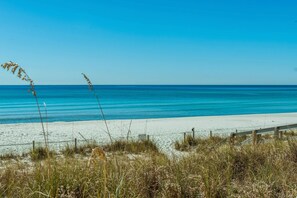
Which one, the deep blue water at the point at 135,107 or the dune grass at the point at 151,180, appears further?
the deep blue water at the point at 135,107

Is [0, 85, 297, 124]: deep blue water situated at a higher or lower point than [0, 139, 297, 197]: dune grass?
higher

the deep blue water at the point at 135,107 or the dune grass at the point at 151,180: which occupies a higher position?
the deep blue water at the point at 135,107

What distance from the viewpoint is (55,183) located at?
2.96m

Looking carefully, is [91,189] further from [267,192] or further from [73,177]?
[267,192]

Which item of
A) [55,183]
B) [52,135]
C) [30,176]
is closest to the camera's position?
[55,183]

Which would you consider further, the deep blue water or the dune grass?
the deep blue water

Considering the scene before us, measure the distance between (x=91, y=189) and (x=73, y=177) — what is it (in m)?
0.23

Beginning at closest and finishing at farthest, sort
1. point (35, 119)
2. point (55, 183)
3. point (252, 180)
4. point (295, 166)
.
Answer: point (55, 183)
point (252, 180)
point (295, 166)
point (35, 119)

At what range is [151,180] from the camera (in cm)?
351

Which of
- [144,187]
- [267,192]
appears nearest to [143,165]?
[144,187]

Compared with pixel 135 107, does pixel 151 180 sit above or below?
below

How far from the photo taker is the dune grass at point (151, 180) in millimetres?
2975

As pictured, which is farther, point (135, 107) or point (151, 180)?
point (135, 107)

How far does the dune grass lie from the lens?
2.97 m
